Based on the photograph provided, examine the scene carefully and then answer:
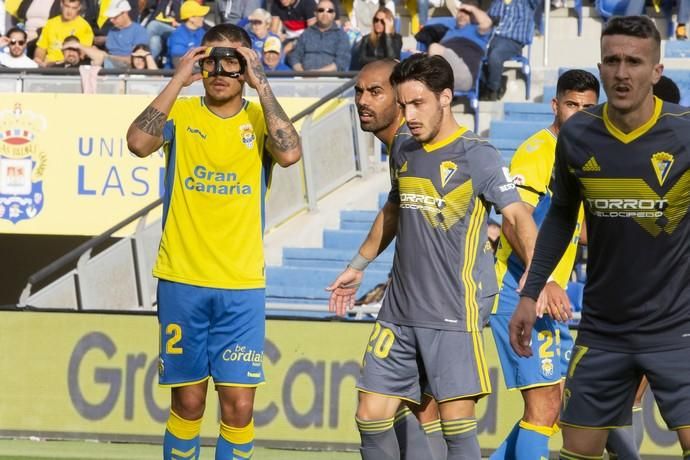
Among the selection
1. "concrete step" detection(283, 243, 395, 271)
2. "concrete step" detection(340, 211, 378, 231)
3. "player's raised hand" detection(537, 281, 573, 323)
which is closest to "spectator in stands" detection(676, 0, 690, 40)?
"concrete step" detection(340, 211, 378, 231)

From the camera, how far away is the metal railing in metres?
12.5

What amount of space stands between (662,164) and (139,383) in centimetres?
625

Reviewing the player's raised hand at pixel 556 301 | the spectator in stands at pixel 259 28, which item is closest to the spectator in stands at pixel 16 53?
the spectator in stands at pixel 259 28

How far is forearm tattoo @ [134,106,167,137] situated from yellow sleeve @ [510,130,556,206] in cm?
201

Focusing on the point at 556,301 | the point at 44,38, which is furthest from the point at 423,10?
the point at 556,301

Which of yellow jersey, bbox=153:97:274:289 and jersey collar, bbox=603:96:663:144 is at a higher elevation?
jersey collar, bbox=603:96:663:144

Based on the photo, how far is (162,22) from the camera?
1788 cm

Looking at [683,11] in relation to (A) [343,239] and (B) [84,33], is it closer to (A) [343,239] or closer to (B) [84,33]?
(A) [343,239]

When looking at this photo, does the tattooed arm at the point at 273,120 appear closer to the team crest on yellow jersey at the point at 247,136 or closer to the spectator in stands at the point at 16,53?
the team crest on yellow jersey at the point at 247,136

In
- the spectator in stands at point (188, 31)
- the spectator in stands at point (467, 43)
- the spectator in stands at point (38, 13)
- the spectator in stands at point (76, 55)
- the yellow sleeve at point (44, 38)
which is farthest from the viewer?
the spectator in stands at point (38, 13)

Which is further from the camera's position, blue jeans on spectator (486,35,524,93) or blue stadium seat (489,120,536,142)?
blue jeans on spectator (486,35,524,93)

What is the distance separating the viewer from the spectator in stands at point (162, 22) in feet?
58.0

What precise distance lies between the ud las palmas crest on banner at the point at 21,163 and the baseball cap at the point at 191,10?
7.55 feet

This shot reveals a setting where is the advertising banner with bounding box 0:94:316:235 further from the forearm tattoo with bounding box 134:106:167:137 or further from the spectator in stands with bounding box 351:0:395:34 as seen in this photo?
the forearm tattoo with bounding box 134:106:167:137
